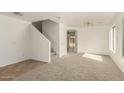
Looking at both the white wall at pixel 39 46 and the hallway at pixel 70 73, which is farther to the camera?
the white wall at pixel 39 46

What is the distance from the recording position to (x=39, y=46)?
713 cm

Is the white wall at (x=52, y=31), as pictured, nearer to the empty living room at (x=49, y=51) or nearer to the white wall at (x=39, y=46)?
the empty living room at (x=49, y=51)

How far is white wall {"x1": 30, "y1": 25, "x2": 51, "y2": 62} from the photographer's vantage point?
6.79 m

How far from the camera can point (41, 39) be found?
7.01 metres

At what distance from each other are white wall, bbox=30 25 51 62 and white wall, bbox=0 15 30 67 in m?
0.34

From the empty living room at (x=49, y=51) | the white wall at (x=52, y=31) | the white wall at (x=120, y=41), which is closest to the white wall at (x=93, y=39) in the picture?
the empty living room at (x=49, y=51)

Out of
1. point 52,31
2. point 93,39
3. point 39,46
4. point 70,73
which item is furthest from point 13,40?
point 93,39

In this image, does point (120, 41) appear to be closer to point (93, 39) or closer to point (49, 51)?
point (49, 51)

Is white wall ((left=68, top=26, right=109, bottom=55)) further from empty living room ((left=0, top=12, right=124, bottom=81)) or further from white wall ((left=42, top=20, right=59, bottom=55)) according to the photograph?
white wall ((left=42, top=20, right=59, bottom=55))

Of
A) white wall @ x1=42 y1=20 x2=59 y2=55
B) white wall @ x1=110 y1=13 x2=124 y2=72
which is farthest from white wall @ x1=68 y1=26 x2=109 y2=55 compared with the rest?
white wall @ x1=110 y1=13 x2=124 y2=72

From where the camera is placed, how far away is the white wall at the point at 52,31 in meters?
8.39

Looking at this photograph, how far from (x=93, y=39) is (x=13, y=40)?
7.07m
